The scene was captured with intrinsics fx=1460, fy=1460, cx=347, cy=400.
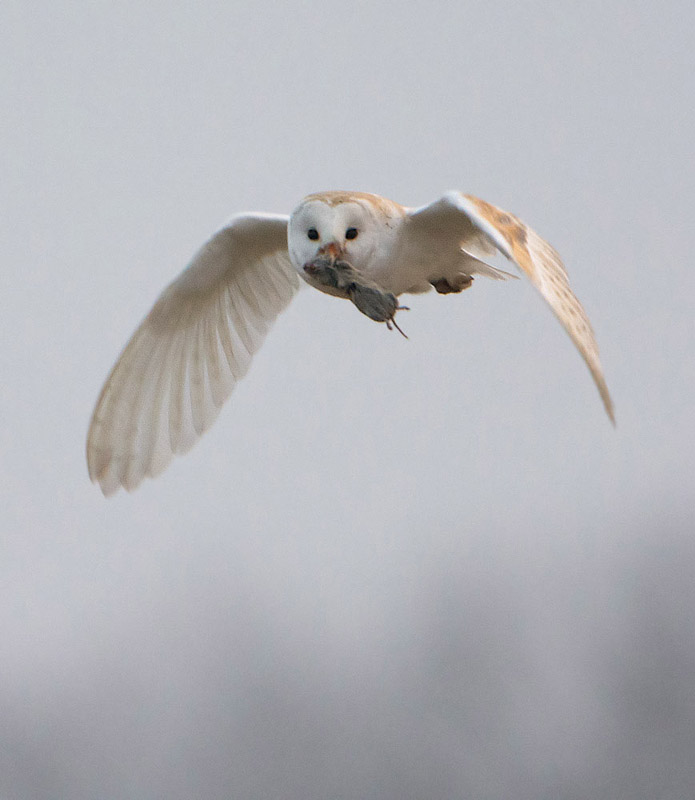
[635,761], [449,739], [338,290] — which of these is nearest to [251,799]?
[449,739]

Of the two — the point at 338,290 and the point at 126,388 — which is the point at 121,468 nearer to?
the point at 126,388

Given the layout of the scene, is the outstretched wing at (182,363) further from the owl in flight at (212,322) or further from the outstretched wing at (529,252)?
the outstretched wing at (529,252)

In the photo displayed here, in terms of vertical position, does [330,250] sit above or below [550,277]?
above

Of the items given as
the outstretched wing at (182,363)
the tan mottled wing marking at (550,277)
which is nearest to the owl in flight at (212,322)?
the outstretched wing at (182,363)

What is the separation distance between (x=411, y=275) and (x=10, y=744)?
31.8 ft

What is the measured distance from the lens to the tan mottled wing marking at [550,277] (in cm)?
198

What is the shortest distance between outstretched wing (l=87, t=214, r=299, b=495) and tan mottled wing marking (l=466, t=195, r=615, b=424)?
724 millimetres

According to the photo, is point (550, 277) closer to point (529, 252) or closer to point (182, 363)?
point (529, 252)

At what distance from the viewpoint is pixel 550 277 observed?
7.50ft

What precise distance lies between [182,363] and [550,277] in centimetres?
108

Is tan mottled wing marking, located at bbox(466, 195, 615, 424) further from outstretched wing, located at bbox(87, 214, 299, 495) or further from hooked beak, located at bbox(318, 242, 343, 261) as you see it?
outstretched wing, located at bbox(87, 214, 299, 495)

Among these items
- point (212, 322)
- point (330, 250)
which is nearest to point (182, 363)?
point (212, 322)

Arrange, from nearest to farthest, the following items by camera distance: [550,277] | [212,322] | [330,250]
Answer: [550,277] → [330,250] → [212,322]

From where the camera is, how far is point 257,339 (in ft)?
10.2
